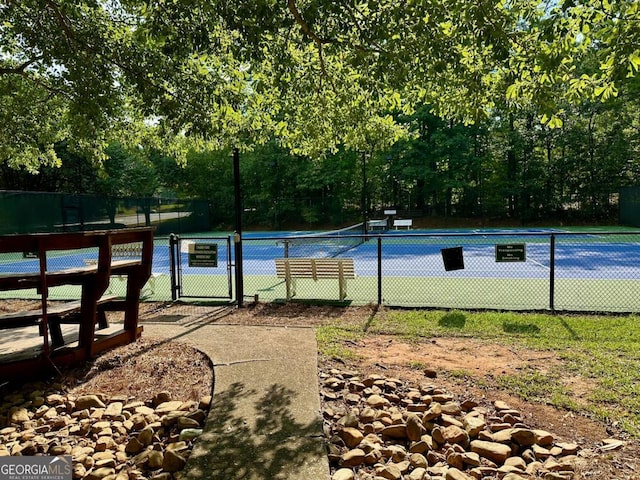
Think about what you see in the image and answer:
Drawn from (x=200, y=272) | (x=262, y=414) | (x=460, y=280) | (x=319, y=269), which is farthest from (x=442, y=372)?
(x=200, y=272)

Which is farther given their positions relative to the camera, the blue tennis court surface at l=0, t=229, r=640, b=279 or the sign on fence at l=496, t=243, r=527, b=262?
the blue tennis court surface at l=0, t=229, r=640, b=279

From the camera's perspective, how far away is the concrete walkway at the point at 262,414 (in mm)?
2592

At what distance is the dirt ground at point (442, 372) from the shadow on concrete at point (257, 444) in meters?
0.77

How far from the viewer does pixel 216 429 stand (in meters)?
3.05

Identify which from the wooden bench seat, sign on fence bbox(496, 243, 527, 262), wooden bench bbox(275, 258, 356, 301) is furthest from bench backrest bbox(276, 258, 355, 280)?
the wooden bench seat

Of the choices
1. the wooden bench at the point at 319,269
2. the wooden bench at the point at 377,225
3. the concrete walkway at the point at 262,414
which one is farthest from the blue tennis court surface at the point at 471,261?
the wooden bench at the point at 377,225

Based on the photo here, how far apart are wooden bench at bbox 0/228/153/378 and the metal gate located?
1.70 meters

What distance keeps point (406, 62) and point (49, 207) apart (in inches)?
864

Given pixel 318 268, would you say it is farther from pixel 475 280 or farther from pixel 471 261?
pixel 471 261

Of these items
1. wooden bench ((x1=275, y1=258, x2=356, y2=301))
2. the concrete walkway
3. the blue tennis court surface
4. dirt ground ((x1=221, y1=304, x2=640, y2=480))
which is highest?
wooden bench ((x1=275, y1=258, x2=356, y2=301))

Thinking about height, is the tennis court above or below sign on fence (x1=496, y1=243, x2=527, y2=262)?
below

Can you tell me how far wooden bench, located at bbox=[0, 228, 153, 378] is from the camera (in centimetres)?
383

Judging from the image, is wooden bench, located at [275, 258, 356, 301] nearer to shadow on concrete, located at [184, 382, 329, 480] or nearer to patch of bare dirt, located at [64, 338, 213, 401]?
patch of bare dirt, located at [64, 338, 213, 401]

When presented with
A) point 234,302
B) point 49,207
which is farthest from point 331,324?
point 49,207
